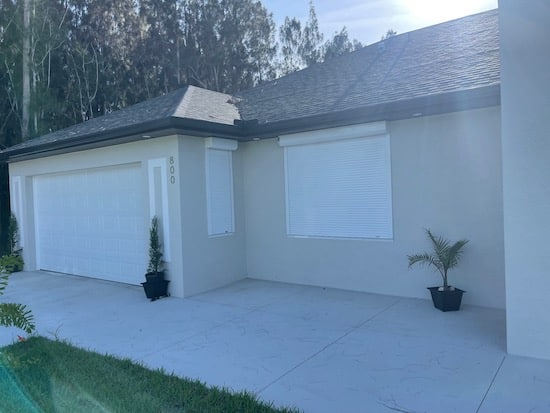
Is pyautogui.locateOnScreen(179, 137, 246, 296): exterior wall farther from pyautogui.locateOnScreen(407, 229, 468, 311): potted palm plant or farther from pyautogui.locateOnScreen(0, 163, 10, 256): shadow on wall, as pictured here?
pyautogui.locateOnScreen(0, 163, 10, 256): shadow on wall

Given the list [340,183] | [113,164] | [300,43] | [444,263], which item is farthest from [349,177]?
[300,43]

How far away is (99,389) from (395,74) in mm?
7895

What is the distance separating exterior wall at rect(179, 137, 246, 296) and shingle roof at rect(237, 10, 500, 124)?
71.1 inches

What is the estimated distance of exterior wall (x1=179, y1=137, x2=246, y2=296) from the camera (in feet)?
26.3

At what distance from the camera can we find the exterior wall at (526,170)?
4.49m

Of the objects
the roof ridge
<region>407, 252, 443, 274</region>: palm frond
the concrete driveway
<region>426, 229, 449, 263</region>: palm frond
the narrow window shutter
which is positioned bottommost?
the concrete driveway

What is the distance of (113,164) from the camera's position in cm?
928


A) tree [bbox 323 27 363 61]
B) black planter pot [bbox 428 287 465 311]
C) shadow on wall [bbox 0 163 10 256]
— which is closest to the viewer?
black planter pot [bbox 428 287 465 311]

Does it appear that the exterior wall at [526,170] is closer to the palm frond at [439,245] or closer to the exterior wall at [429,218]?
the palm frond at [439,245]

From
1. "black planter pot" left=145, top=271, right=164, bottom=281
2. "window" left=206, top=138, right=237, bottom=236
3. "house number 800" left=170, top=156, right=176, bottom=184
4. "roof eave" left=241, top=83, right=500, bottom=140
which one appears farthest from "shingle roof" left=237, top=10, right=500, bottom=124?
"black planter pot" left=145, top=271, right=164, bottom=281

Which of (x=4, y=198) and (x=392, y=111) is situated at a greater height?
(x=392, y=111)

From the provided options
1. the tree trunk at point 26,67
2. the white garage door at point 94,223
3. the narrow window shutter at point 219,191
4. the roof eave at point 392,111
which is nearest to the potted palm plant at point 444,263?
the roof eave at point 392,111

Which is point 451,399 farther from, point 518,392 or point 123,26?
point 123,26

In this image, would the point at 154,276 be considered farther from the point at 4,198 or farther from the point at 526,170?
the point at 4,198
